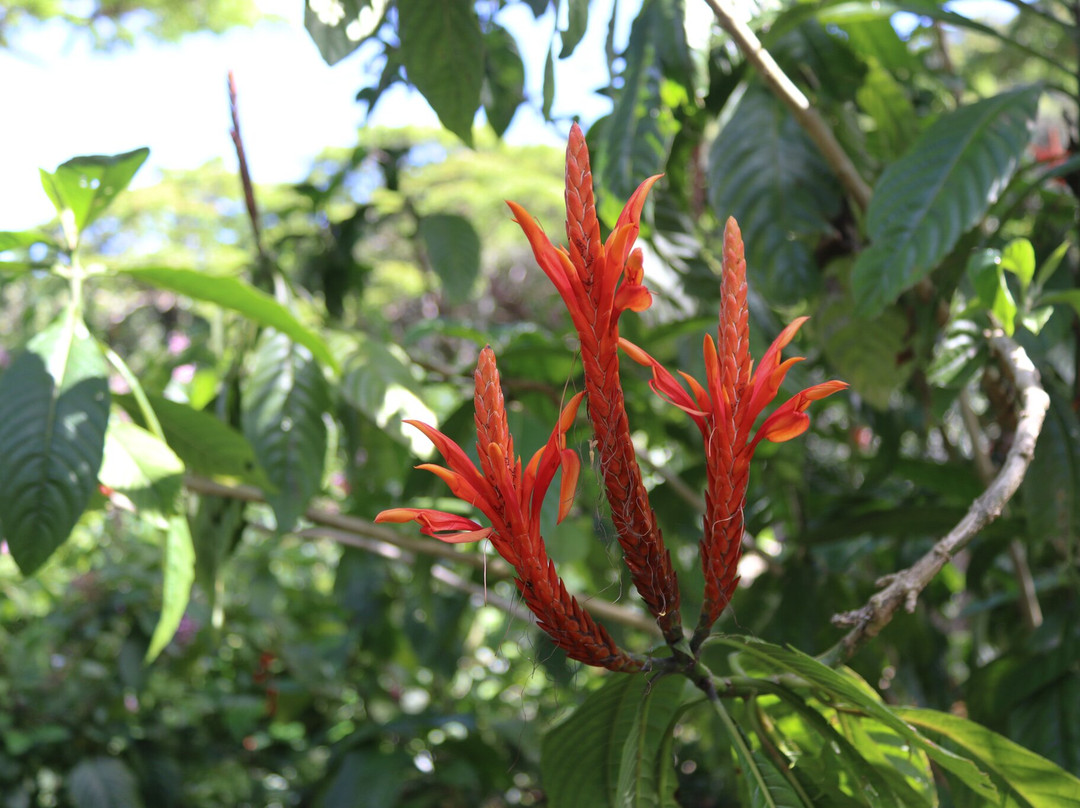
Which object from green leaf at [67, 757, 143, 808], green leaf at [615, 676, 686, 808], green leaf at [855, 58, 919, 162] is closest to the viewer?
green leaf at [615, 676, 686, 808]

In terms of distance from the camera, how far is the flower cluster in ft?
1.51

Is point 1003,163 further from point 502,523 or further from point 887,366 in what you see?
point 502,523

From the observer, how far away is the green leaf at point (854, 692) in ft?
1.76

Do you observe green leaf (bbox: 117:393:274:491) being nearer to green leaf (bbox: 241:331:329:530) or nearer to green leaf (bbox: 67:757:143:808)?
green leaf (bbox: 241:331:329:530)

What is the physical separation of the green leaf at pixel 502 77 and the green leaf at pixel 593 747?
881 millimetres

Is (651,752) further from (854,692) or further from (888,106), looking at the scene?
(888,106)

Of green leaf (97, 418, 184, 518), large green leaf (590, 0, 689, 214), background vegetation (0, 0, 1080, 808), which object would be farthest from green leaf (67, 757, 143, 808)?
large green leaf (590, 0, 689, 214)

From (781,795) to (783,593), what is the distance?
0.88m

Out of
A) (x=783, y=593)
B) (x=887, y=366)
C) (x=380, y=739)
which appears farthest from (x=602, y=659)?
(x=380, y=739)

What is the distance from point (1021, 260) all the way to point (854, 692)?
1.51ft

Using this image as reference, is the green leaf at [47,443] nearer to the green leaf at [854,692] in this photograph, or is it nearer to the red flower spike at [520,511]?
the red flower spike at [520,511]

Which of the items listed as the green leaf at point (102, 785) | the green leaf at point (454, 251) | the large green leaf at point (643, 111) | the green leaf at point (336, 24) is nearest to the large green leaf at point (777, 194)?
the large green leaf at point (643, 111)

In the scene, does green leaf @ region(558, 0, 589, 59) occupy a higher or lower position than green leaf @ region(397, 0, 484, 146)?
higher

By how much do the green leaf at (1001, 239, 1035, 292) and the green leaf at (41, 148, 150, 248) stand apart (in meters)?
0.86
